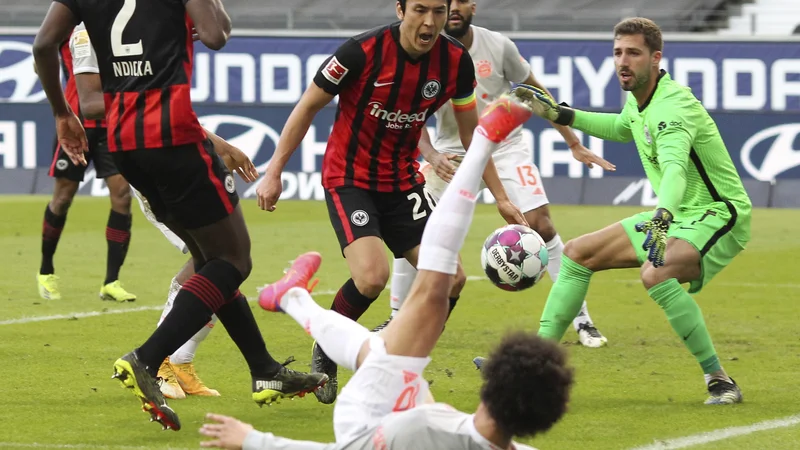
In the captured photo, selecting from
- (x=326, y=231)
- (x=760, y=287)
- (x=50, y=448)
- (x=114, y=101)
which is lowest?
(x=326, y=231)

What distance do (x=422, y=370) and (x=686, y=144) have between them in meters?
2.35

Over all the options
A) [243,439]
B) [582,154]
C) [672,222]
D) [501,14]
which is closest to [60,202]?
[582,154]

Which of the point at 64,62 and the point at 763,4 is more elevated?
the point at 64,62

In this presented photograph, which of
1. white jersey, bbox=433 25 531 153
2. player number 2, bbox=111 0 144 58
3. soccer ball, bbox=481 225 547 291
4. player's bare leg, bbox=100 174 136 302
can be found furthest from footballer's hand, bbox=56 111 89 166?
player's bare leg, bbox=100 174 136 302

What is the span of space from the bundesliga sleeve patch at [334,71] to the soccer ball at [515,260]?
4.22ft

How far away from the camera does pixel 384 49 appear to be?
6.59 m

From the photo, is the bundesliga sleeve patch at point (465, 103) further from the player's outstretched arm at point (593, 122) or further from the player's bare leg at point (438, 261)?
the player's bare leg at point (438, 261)

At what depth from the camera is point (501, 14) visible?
20812 millimetres

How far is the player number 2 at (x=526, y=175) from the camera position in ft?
30.4

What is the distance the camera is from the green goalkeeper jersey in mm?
6582

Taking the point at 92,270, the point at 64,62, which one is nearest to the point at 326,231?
the point at 92,270

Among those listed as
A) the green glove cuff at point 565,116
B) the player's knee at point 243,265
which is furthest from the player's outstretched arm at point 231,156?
the green glove cuff at point 565,116

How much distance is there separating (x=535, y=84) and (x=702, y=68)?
995cm

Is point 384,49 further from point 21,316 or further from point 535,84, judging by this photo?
point 21,316
